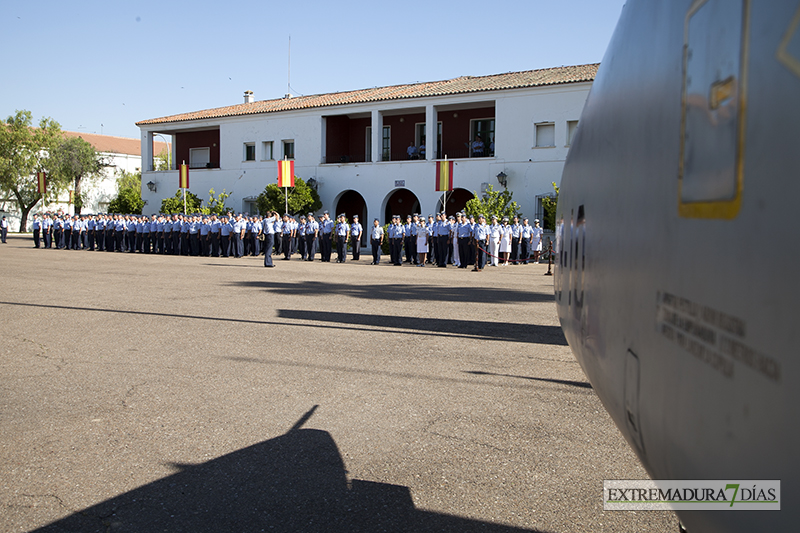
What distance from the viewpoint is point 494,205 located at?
95.3ft

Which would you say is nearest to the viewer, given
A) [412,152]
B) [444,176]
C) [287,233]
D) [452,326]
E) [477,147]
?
[452,326]

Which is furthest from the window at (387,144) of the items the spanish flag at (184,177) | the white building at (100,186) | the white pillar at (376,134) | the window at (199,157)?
the white building at (100,186)

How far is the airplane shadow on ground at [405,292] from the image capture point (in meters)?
12.8

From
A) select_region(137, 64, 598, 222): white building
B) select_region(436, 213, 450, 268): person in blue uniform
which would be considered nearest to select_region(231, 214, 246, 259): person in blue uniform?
select_region(137, 64, 598, 222): white building

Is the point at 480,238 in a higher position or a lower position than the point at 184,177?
lower

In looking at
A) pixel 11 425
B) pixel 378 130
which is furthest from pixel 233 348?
pixel 378 130

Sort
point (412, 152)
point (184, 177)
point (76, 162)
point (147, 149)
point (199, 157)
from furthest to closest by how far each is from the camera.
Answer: point (76, 162)
point (147, 149)
point (199, 157)
point (184, 177)
point (412, 152)

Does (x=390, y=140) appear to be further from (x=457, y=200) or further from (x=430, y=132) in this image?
(x=457, y=200)

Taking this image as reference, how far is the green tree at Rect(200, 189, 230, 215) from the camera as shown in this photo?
37.8 metres

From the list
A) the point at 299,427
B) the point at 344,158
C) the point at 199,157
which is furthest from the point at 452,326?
the point at 199,157

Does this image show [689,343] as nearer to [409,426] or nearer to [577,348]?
[577,348]

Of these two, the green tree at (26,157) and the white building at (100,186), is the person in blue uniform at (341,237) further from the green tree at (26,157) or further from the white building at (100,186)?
the green tree at (26,157)

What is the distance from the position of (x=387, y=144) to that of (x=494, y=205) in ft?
34.2

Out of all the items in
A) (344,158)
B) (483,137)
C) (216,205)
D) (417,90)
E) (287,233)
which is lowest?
(287,233)
